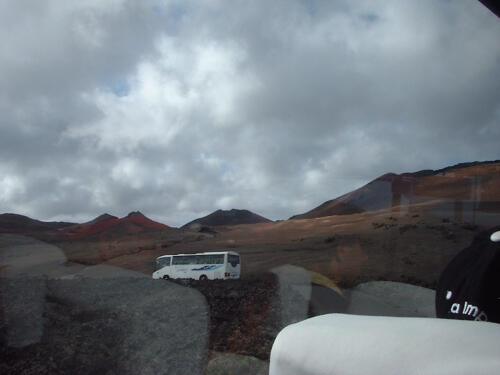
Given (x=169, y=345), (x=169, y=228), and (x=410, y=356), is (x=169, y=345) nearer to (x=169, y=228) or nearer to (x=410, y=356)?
(x=169, y=228)

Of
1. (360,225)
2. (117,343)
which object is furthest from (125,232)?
(360,225)

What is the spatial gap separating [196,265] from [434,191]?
206cm

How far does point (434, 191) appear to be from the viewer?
3.16 m

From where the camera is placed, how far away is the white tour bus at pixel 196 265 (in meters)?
3.50

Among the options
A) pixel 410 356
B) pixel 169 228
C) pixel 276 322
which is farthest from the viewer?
pixel 169 228

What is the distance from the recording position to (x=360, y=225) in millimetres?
3934

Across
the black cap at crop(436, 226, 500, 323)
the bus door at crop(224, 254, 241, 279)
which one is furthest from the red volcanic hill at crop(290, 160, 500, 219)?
the black cap at crop(436, 226, 500, 323)

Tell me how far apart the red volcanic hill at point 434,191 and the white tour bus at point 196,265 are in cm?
76

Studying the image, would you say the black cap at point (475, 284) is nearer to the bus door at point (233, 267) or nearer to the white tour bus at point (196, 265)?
the bus door at point (233, 267)

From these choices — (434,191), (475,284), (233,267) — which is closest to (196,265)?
(233,267)

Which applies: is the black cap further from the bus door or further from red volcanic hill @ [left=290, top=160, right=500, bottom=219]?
the bus door

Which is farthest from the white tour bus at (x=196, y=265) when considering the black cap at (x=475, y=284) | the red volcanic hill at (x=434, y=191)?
the black cap at (x=475, y=284)

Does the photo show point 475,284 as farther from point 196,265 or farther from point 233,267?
point 196,265

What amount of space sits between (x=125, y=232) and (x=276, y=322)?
173cm
